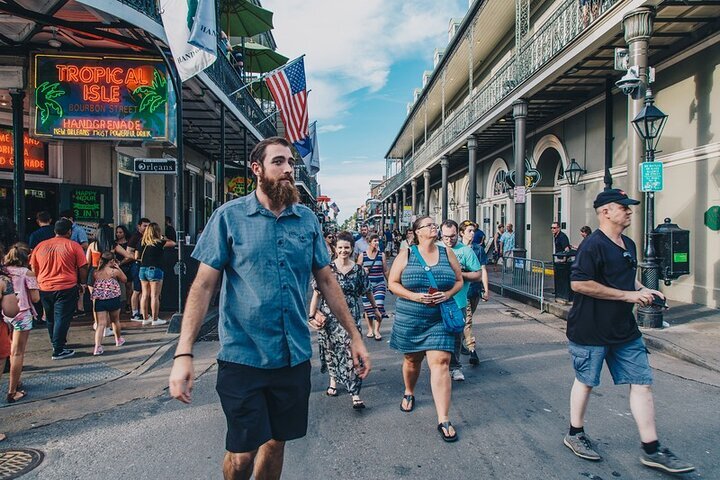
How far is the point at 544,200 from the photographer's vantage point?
1948 cm

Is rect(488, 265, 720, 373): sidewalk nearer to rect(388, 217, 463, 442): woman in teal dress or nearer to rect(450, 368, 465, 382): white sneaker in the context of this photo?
rect(450, 368, 465, 382): white sneaker

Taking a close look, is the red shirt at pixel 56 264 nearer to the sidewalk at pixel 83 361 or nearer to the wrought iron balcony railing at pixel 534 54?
the sidewalk at pixel 83 361

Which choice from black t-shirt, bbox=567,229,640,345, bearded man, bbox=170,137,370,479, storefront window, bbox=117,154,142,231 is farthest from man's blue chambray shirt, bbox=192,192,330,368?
storefront window, bbox=117,154,142,231

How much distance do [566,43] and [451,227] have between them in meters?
8.32

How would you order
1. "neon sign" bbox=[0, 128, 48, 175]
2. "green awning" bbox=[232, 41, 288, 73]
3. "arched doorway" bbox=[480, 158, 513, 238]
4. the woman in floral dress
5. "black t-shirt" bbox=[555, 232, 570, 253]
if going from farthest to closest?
"arched doorway" bbox=[480, 158, 513, 238] < "green awning" bbox=[232, 41, 288, 73] < "black t-shirt" bbox=[555, 232, 570, 253] < "neon sign" bbox=[0, 128, 48, 175] < the woman in floral dress

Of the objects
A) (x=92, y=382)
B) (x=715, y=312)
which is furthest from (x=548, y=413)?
(x=715, y=312)

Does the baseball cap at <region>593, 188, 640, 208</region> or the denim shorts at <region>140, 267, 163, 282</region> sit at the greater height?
the baseball cap at <region>593, 188, 640, 208</region>

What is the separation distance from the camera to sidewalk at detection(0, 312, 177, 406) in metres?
5.59

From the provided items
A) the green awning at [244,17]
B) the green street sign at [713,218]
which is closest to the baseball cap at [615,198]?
the green street sign at [713,218]

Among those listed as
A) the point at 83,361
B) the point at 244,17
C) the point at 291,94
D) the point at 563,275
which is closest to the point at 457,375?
the point at 83,361

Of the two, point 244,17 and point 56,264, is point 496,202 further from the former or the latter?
point 56,264

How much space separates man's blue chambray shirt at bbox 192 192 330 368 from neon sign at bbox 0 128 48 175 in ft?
32.5

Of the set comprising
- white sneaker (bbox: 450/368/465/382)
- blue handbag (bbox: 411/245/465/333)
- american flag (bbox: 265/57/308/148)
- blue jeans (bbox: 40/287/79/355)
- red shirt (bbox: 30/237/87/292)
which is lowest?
white sneaker (bbox: 450/368/465/382)

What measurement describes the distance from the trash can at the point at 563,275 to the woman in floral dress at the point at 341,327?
622 centimetres
